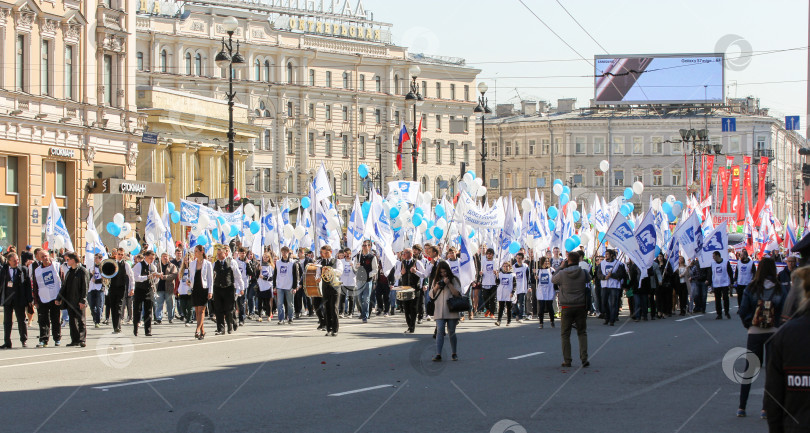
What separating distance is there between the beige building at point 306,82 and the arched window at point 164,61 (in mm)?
76

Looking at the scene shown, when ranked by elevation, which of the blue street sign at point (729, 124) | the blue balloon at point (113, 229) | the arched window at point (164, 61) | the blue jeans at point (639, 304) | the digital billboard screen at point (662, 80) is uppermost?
the arched window at point (164, 61)

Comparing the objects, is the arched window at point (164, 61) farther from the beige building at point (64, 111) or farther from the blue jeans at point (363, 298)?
the blue jeans at point (363, 298)

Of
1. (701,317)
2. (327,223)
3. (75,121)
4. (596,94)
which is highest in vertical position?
(596,94)

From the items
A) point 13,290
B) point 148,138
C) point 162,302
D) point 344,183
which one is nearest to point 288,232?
point 162,302

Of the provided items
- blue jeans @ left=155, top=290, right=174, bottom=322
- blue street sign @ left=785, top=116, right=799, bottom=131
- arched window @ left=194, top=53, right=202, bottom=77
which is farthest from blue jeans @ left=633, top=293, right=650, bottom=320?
arched window @ left=194, top=53, right=202, bottom=77

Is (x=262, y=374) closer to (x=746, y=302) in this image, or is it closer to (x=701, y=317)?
(x=746, y=302)

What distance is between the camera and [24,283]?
1869 cm

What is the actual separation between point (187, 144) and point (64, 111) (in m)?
21.2

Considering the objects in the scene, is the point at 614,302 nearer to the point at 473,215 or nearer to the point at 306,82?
the point at 473,215

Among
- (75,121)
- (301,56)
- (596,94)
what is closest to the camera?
(75,121)

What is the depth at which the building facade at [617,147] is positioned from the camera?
101125 mm

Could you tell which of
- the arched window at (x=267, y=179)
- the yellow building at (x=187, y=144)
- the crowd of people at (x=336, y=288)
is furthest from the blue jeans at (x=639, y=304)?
the arched window at (x=267, y=179)

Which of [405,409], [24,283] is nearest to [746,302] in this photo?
[405,409]

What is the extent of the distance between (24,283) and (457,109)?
9046 centimetres
